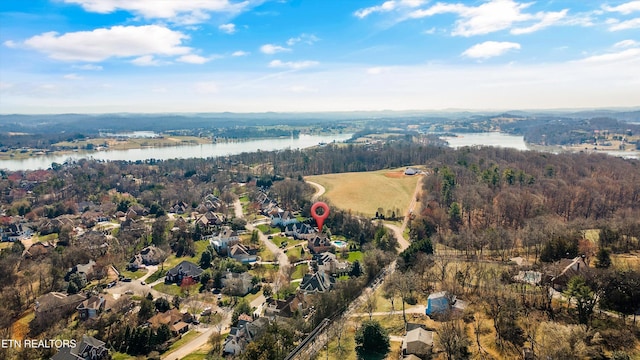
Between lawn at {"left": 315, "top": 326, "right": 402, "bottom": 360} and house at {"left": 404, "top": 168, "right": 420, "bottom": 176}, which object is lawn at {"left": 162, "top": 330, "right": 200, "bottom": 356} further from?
house at {"left": 404, "top": 168, "right": 420, "bottom": 176}

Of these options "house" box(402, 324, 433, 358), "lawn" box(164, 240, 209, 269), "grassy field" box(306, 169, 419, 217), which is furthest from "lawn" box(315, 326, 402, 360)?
"grassy field" box(306, 169, 419, 217)

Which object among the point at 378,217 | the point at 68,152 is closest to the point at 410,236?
the point at 378,217

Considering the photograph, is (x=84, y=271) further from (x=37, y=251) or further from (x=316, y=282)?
(x=316, y=282)

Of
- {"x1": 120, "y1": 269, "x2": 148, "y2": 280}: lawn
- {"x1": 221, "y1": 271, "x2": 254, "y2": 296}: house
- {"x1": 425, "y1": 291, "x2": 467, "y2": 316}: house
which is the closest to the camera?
{"x1": 425, "y1": 291, "x2": 467, "y2": 316}: house

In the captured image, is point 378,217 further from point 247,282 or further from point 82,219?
point 82,219

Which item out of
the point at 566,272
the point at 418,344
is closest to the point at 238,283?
the point at 418,344

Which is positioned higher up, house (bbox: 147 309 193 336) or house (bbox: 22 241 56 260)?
house (bbox: 22 241 56 260)
